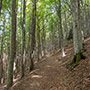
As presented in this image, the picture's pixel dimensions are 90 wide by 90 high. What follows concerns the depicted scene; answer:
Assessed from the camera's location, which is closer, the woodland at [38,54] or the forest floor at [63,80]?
the forest floor at [63,80]

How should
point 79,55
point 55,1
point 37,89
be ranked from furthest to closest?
point 55,1, point 79,55, point 37,89

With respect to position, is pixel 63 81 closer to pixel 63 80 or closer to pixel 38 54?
pixel 63 80

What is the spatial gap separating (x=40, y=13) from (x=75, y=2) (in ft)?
28.9

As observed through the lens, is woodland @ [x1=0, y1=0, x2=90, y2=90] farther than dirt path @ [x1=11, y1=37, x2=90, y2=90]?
Yes

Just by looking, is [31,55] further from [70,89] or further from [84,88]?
[84,88]

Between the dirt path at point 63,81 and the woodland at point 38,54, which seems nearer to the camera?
the dirt path at point 63,81

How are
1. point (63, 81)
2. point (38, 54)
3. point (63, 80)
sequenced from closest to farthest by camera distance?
point (63, 81) → point (63, 80) → point (38, 54)

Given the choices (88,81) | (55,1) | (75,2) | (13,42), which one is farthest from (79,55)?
(55,1)

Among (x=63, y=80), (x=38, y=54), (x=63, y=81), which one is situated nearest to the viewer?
(x=63, y=81)

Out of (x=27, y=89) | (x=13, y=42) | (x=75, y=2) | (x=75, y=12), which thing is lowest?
(x=27, y=89)

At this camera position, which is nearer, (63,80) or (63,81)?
(63,81)

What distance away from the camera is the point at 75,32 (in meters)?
6.39

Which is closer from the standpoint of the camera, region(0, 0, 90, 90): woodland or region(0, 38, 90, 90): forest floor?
region(0, 38, 90, 90): forest floor

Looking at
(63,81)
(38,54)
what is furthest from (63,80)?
(38,54)
